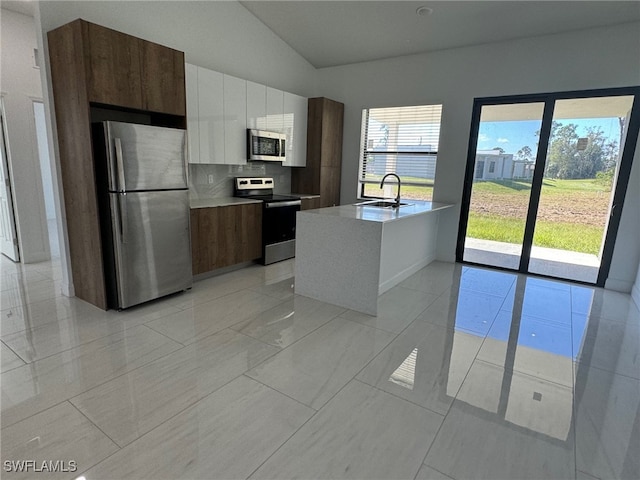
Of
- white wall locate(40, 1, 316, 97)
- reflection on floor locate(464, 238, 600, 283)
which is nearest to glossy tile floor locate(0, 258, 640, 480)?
reflection on floor locate(464, 238, 600, 283)

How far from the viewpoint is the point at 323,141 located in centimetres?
536

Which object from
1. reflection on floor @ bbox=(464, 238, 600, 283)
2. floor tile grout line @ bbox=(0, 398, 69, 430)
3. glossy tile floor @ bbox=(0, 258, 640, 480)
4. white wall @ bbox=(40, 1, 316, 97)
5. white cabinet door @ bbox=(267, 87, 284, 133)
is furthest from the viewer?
white cabinet door @ bbox=(267, 87, 284, 133)

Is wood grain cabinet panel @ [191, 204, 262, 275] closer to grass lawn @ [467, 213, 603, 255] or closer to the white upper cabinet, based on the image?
the white upper cabinet

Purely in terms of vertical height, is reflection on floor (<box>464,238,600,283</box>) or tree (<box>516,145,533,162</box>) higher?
tree (<box>516,145,533,162</box>)

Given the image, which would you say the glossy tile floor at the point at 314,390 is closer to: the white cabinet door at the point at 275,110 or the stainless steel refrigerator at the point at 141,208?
the stainless steel refrigerator at the point at 141,208

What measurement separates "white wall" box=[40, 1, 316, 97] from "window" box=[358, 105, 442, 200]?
4.53ft

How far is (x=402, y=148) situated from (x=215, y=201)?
295 centimetres

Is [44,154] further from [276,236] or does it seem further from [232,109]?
[276,236]

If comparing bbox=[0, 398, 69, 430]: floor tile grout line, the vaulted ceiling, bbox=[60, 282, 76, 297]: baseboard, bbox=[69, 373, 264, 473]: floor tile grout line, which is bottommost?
bbox=[0, 398, 69, 430]: floor tile grout line

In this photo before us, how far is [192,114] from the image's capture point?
12.4 feet

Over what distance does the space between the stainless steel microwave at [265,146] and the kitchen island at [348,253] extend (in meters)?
1.49

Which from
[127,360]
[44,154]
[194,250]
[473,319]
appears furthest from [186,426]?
[44,154]

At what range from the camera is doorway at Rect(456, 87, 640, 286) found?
4.06 metres

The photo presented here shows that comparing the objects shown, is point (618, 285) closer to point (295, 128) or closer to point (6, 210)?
point (295, 128)
